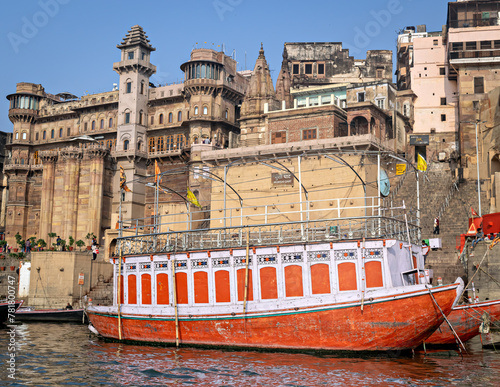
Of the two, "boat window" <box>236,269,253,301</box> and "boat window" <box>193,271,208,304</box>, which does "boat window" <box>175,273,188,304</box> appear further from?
"boat window" <box>236,269,253,301</box>

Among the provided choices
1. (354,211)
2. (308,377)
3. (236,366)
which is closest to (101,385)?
(236,366)

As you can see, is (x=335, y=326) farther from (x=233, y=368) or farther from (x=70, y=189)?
(x=70, y=189)

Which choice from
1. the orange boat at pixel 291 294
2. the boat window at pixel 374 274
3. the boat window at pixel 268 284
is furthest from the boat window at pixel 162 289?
the boat window at pixel 374 274

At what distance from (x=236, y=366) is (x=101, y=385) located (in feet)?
13.4

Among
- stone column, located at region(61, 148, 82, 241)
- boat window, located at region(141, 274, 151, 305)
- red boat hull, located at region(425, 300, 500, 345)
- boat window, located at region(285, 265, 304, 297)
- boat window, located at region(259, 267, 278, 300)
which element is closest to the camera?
boat window, located at region(285, 265, 304, 297)

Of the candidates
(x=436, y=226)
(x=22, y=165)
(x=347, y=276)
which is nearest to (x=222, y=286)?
(x=347, y=276)

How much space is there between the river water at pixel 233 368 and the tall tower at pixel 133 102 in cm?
3797

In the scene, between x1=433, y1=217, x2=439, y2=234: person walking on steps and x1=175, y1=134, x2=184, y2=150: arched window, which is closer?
x1=433, y1=217, x2=439, y2=234: person walking on steps

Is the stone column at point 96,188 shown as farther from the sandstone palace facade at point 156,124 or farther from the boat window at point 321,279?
the boat window at point 321,279

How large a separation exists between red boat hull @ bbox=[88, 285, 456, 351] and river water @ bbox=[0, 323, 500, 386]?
42 cm

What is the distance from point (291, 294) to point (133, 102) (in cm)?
4436

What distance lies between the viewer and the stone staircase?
31.1m

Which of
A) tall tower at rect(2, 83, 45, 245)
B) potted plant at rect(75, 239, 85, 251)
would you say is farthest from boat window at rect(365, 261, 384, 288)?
tall tower at rect(2, 83, 45, 245)

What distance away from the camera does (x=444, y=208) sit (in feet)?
Answer: 124
